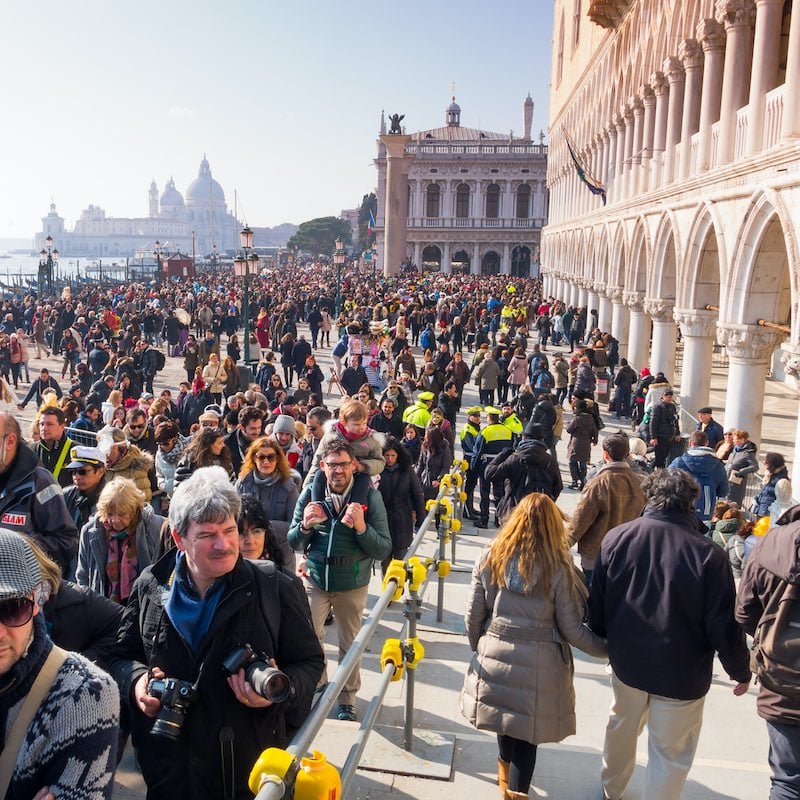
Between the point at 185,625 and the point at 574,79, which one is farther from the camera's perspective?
the point at 574,79

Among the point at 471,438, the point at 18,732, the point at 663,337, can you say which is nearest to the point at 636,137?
the point at 663,337

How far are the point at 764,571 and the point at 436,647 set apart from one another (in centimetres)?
284

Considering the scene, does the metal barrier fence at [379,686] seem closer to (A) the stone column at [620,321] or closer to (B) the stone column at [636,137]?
(B) the stone column at [636,137]

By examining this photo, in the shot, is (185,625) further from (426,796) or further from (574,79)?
(574,79)

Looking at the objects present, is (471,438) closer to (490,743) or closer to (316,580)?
(316,580)

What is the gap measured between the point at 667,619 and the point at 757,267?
32.1 feet

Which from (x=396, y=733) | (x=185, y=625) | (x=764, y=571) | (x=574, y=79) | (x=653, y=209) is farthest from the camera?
(x=574, y=79)

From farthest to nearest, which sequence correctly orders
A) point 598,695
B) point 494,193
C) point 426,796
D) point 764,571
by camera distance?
point 494,193 → point 598,695 → point 426,796 → point 764,571

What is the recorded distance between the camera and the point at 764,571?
359 cm

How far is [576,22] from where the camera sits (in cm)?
3781

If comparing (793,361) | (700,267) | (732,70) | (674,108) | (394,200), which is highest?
(394,200)

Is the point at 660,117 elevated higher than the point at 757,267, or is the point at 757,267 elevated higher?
the point at 660,117

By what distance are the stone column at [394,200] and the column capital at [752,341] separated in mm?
40860

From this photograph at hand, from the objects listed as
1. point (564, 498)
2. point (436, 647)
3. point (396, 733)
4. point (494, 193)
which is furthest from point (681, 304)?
point (494, 193)
